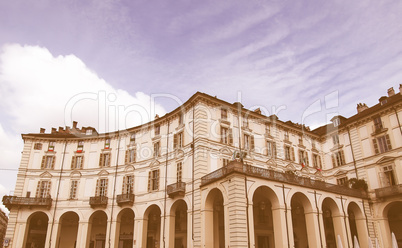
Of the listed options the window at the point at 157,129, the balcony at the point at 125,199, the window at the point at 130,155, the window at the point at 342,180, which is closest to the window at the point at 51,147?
the window at the point at 130,155

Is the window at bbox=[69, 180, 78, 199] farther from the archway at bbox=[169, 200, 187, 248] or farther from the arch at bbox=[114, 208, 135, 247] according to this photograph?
the archway at bbox=[169, 200, 187, 248]

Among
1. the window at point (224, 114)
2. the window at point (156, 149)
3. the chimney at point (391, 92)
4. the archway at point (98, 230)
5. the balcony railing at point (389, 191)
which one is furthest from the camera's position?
the chimney at point (391, 92)

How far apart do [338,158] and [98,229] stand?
29.9m

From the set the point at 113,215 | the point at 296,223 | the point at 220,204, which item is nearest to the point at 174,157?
the point at 220,204

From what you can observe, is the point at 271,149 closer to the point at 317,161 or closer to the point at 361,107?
the point at 317,161

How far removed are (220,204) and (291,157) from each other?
12.0 metres

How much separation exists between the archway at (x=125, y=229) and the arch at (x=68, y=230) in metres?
5.95

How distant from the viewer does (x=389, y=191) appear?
28281 millimetres

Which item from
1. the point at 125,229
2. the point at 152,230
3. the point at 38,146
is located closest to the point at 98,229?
the point at 125,229

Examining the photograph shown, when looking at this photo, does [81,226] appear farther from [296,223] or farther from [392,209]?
[392,209]

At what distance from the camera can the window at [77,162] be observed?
119 ft

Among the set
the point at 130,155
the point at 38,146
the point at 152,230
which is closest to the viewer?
the point at 152,230

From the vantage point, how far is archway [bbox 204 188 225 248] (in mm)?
23417

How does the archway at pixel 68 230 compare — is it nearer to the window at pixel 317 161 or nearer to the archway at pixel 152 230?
the archway at pixel 152 230
